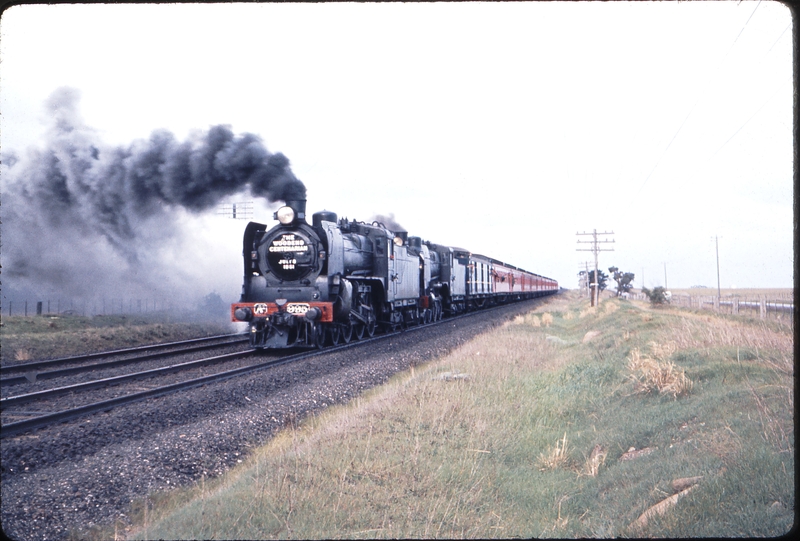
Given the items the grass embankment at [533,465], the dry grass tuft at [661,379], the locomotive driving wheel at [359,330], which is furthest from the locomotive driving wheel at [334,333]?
the dry grass tuft at [661,379]

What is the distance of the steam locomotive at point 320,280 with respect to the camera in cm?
1650

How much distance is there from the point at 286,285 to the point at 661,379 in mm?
10893

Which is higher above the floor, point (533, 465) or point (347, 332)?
point (347, 332)

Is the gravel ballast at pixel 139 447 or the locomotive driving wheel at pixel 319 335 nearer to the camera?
the gravel ballast at pixel 139 447

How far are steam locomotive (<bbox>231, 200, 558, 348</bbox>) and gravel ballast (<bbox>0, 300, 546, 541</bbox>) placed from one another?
383cm

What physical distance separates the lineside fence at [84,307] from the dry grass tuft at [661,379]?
26.8 meters

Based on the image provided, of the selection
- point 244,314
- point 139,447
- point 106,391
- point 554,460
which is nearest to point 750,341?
point 554,460

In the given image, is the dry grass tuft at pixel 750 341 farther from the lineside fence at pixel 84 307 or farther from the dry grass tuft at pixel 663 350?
the lineside fence at pixel 84 307

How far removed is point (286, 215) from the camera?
56.1 ft

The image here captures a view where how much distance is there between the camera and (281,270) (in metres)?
17.2

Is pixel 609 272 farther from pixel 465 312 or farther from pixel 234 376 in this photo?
pixel 234 376

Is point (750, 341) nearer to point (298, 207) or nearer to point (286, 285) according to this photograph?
point (286, 285)

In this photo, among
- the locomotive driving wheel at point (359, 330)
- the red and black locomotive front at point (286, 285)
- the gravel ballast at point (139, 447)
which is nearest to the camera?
the gravel ballast at point (139, 447)

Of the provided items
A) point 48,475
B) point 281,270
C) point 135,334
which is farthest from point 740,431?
point 135,334
